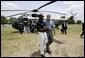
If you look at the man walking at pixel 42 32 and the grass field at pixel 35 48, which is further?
the grass field at pixel 35 48

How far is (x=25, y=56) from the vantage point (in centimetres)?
818

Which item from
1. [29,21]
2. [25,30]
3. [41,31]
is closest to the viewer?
[41,31]

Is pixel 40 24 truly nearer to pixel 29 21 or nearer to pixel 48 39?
pixel 48 39

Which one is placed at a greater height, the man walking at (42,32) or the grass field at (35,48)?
the man walking at (42,32)

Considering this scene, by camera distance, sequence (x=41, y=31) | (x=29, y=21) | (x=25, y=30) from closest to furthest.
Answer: (x=41, y=31)
(x=25, y=30)
(x=29, y=21)

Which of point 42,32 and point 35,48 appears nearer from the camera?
point 42,32

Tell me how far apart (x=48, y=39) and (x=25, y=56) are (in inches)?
39.6

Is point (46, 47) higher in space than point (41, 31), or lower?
lower

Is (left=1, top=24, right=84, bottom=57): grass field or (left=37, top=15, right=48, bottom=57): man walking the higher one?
(left=37, top=15, right=48, bottom=57): man walking

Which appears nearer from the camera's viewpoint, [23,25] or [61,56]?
[61,56]

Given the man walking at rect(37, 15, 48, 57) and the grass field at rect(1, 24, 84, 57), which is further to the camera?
the grass field at rect(1, 24, 84, 57)

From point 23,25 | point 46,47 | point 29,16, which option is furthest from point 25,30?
point 46,47

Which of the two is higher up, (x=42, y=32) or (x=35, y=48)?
(x=42, y=32)

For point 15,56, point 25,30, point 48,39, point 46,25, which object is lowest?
point 25,30
